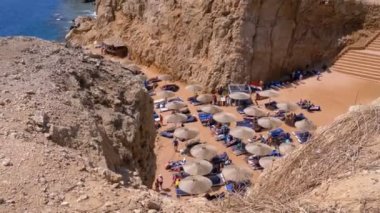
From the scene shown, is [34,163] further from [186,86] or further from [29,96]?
[186,86]

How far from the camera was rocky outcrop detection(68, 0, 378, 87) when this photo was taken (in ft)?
84.3

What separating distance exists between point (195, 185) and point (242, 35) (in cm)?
1232

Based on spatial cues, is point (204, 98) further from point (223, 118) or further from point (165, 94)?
point (223, 118)

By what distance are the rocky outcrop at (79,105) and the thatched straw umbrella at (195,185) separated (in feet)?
13.2

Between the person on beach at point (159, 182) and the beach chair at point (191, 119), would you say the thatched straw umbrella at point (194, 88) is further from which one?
the person on beach at point (159, 182)

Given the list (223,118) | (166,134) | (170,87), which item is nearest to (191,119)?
(166,134)

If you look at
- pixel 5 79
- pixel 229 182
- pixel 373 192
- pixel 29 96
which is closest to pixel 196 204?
pixel 373 192

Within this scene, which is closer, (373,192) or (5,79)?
(373,192)

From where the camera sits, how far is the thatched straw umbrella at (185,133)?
19125 millimetres

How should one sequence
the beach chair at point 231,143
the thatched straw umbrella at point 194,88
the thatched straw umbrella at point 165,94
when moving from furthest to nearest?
1. the thatched straw umbrella at point 194,88
2. the thatched straw umbrella at point 165,94
3. the beach chair at point 231,143

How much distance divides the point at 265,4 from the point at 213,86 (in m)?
4.96

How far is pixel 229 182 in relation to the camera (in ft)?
53.1

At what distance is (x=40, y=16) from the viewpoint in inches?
1806

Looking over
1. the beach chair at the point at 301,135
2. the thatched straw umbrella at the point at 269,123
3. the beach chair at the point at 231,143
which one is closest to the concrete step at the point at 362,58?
the beach chair at the point at 301,135
